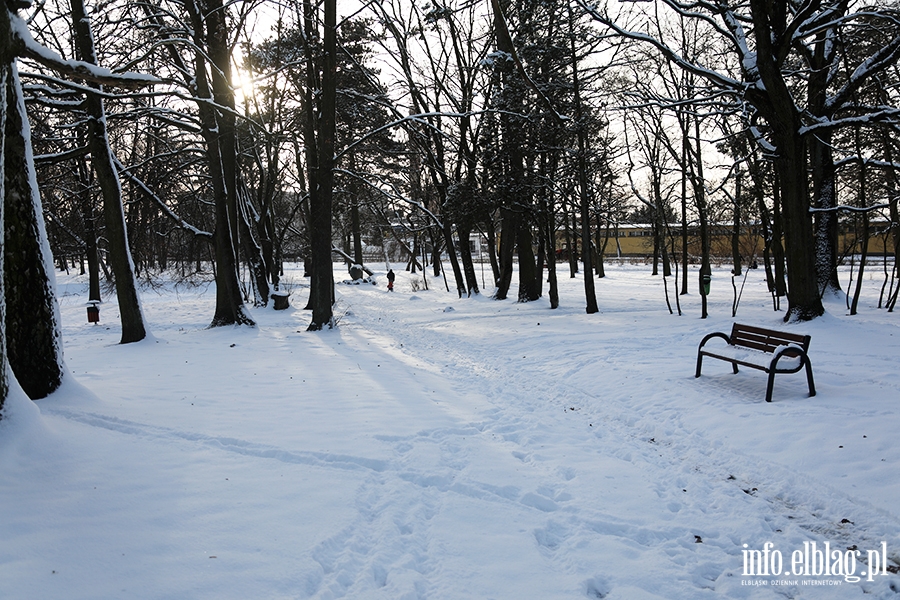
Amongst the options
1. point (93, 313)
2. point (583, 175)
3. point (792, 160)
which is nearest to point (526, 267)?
point (583, 175)

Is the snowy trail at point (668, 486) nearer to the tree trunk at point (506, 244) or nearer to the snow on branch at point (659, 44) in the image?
the snow on branch at point (659, 44)

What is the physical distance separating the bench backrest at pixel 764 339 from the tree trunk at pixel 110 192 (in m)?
11.3

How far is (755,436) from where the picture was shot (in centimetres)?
494

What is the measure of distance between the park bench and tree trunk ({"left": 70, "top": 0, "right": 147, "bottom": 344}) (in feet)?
35.5

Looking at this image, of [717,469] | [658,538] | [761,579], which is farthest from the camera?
[717,469]

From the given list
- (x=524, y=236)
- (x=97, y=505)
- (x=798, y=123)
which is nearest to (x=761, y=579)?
(x=97, y=505)

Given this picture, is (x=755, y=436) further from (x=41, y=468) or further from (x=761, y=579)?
(x=41, y=468)

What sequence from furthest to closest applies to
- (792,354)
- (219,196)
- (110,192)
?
(219,196)
(110,192)
(792,354)

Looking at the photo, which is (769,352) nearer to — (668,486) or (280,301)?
(668,486)

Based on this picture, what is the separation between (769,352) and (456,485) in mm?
5084

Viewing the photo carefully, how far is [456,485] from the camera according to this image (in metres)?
4.11

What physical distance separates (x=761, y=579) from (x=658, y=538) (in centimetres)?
59

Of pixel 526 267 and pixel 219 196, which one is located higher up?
pixel 219 196

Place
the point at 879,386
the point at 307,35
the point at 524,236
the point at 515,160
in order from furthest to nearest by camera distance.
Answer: the point at 524,236 → the point at 515,160 → the point at 307,35 → the point at 879,386
